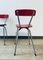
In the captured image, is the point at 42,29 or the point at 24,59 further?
the point at 42,29

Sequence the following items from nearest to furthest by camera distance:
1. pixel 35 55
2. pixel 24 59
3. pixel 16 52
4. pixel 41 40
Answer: pixel 24 59
pixel 35 55
pixel 16 52
pixel 41 40

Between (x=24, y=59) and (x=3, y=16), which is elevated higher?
(x=3, y=16)

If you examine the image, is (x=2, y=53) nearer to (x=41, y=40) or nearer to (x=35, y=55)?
(x=35, y=55)

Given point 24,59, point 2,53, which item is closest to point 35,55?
point 24,59

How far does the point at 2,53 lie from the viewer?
253 cm

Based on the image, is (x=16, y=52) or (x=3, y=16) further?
(x=3, y=16)

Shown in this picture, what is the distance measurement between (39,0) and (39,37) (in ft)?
3.38

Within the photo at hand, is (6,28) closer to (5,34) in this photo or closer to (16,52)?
(5,34)

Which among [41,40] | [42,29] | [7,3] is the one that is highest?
[7,3]

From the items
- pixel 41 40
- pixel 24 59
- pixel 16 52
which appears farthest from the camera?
pixel 41 40

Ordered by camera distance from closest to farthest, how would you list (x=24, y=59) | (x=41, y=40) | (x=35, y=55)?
(x=24, y=59), (x=35, y=55), (x=41, y=40)

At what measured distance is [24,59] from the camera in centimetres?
224

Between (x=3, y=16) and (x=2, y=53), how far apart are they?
112 centimetres

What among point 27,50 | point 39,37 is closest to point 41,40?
point 39,37
